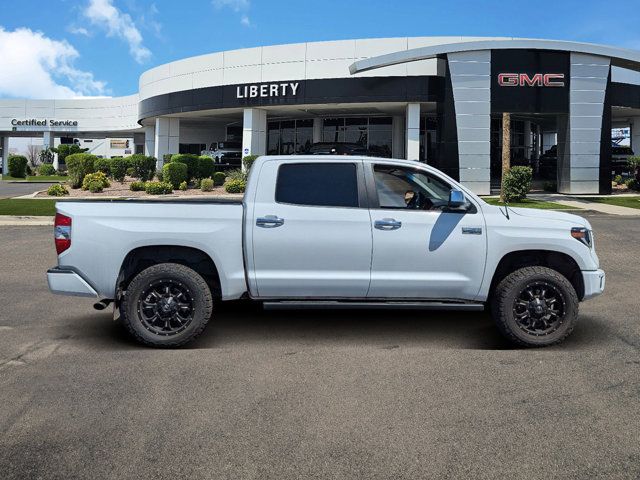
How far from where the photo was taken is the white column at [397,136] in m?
40.7

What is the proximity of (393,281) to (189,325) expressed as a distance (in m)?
1.96

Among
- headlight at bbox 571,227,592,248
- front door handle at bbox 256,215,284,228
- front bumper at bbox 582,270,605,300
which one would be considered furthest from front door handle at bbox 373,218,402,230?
front bumper at bbox 582,270,605,300

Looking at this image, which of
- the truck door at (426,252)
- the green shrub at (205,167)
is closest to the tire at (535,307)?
the truck door at (426,252)

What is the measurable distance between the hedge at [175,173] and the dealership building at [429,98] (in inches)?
295

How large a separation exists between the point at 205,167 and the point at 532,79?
1717 centimetres

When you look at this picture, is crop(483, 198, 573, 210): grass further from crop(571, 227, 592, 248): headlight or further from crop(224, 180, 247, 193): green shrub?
crop(571, 227, 592, 248): headlight

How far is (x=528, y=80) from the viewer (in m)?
28.4

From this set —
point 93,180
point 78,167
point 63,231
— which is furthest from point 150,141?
point 63,231

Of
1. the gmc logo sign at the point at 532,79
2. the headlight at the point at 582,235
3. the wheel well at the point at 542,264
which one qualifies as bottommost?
the wheel well at the point at 542,264

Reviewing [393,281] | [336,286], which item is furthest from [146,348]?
[393,281]

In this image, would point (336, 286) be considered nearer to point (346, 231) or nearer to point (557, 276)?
point (346, 231)

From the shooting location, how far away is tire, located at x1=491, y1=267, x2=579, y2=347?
18.1 ft

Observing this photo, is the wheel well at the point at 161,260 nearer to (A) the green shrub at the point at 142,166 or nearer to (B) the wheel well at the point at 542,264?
(B) the wheel well at the point at 542,264

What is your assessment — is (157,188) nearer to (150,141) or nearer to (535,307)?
(535,307)
